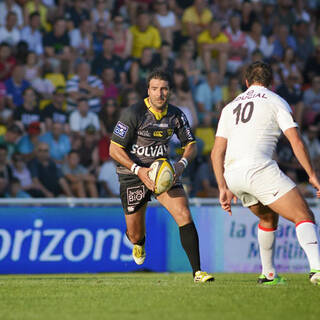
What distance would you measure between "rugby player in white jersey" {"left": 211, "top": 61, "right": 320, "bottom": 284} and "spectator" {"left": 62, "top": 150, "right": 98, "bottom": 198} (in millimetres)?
7055

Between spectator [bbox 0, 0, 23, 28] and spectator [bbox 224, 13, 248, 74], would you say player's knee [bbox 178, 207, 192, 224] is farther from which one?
spectator [bbox 224, 13, 248, 74]

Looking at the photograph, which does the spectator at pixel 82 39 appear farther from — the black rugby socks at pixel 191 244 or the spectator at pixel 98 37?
the black rugby socks at pixel 191 244

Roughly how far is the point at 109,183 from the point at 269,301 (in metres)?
8.84

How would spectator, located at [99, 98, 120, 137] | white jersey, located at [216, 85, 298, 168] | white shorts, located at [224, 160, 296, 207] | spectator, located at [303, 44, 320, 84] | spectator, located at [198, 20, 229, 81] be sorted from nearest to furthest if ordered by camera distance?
white shorts, located at [224, 160, 296, 207] → white jersey, located at [216, 85, 298, 168] → spectator, located at [99, 98, 120, 137] → spectator, located at [198, 20, 229, 81] → spectator, located at [303, 44, 320, 84]

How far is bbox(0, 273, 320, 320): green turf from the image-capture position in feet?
20.5

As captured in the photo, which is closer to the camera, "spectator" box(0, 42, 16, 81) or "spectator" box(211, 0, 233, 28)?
"spectator" box(0, 42, 16, 81)

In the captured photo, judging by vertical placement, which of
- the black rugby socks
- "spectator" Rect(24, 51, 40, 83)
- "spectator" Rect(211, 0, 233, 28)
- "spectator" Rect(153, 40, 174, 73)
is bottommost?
the black rugby socks

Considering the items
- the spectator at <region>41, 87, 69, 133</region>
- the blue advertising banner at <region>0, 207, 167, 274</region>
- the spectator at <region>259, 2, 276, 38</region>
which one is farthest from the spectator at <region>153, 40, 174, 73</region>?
the blue advertising banner at <region>0, 207, 167, 274</region>

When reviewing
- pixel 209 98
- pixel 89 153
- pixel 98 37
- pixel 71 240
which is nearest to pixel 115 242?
pixel 71 240


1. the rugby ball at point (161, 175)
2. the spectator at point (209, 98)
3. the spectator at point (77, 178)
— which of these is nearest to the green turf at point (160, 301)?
the rugby ball at point (161, 175)

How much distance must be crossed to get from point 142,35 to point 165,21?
967mm

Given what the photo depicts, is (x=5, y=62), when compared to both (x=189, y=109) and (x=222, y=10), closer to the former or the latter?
(x=189, y=109)

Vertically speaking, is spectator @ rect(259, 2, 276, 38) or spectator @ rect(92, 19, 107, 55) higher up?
spectator @ rect(259, 2, 276, 38)

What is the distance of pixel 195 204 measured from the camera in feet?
Result: 46.3
